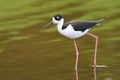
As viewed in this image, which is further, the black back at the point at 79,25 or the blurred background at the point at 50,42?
the black back at the point at 79,25

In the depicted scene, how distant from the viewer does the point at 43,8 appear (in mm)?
18016

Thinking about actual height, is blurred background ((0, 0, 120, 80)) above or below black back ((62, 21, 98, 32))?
below

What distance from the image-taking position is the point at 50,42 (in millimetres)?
13625

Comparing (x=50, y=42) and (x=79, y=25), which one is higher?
(x=79, y=25)

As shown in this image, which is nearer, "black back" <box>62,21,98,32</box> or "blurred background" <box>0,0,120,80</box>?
"blurred background" <box>0,0,120,80</box>

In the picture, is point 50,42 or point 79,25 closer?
point 79,25

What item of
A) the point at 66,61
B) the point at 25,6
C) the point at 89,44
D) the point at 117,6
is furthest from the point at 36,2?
the point at 66,61

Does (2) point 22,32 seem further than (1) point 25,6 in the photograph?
No

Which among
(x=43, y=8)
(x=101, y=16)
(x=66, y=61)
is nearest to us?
(x=66, y=61)

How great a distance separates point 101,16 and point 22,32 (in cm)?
281

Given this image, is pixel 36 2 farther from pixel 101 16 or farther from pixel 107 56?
pixel 107 56

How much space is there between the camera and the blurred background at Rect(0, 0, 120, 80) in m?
10.9

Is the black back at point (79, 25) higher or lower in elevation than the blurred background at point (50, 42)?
higher

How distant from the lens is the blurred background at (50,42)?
10.9 m
